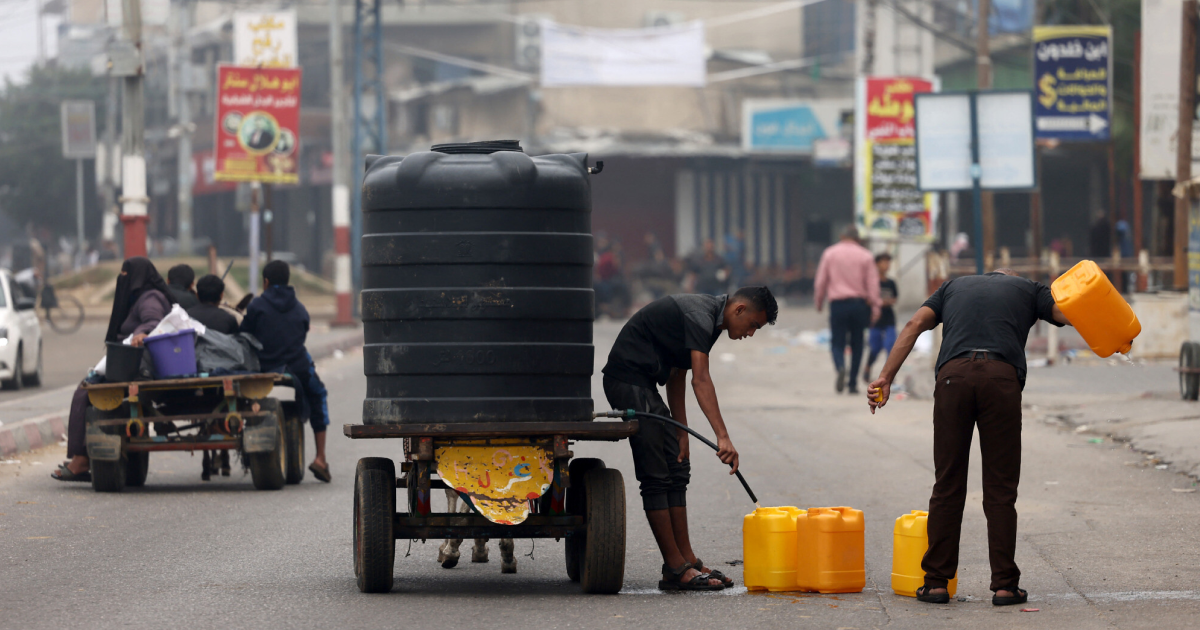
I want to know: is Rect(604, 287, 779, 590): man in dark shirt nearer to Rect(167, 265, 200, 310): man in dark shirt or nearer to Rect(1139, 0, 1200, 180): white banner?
Rect(167, 265, 200, 310): man in dark shirt

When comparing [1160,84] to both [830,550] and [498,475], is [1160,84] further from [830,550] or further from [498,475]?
[498,475]

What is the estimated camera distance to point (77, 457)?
10.8 m

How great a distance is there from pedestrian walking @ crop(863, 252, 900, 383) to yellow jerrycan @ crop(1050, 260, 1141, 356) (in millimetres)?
11133

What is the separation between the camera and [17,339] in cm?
1856

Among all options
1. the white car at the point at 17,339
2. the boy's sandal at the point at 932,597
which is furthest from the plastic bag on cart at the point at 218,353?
the white car at the point at 17,339

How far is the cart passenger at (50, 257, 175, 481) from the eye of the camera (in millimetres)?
10586

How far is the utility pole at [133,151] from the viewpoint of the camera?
17.5 m

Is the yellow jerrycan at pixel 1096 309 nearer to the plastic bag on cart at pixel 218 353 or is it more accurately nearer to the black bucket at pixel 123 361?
the plastic bag on cart at pixel 218 353

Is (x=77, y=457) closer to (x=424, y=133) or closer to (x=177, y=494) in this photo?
(x=177, y=494)

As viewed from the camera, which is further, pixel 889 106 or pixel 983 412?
pixel 889 106

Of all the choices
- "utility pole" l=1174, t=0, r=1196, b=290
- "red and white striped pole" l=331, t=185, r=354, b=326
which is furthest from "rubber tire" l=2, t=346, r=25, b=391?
"utility pole" l=1174, t=0, r=1196, b=290

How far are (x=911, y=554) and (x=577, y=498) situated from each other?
159 centimetres

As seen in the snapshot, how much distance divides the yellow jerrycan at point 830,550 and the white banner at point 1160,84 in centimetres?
1305

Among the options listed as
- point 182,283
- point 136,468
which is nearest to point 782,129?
point 182,283
